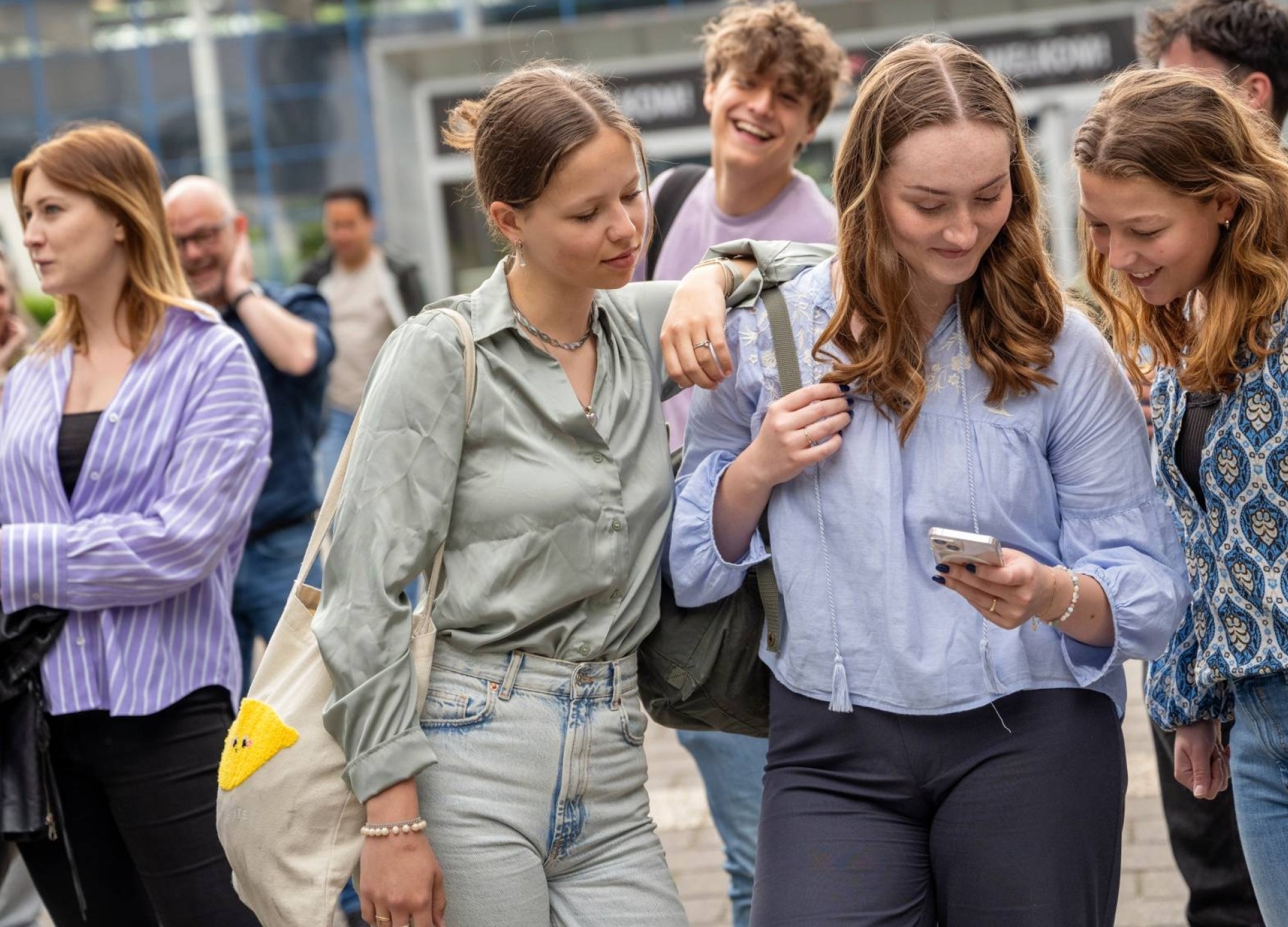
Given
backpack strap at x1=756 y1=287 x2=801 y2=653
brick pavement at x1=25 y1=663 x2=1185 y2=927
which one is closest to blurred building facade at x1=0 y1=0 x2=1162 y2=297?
brick pavement at x1=25 y1=663 x2=1185 y2=927

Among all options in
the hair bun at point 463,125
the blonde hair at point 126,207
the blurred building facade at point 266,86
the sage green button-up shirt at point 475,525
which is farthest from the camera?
the blurred building facade at point 266,86

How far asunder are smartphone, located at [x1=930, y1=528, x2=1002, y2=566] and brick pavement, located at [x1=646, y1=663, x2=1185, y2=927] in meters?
2.26

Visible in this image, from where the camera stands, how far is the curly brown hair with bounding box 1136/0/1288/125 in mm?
3965

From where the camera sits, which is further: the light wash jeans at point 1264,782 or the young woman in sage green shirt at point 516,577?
the light wash jeans at point 1264,782

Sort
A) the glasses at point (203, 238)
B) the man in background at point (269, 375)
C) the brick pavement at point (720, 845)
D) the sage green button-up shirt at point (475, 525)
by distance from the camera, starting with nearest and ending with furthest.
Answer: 1. the sage green button-up shirt at point (475, 525)
2. the brick pavement at point (720, 845)
3. the man in background at point (269, 375)
4. the glasses at point (203, 238)

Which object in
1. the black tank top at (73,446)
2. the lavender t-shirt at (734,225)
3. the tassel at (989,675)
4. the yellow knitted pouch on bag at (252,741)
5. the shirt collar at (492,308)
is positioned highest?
the shirt collar at (492,308)

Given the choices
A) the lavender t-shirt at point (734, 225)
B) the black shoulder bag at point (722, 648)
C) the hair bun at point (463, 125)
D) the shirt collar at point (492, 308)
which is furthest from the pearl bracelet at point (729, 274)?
the lavender t-shirt at point (734, 225)

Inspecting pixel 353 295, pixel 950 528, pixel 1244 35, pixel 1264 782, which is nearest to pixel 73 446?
pixel 950 528

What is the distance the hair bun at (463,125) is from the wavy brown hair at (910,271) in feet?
2.13

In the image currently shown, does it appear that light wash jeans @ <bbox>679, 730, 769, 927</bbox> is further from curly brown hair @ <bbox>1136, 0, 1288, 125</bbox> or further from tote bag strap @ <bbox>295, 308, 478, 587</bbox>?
curly brown hair @ <bbox>1136, 0, 1288, 125</bbox>

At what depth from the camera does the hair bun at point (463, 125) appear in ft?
9.30

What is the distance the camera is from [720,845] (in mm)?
5379

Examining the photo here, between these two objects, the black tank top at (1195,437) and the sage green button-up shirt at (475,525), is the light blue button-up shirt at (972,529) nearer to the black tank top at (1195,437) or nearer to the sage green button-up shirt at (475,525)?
the black tank top at (1195,437)

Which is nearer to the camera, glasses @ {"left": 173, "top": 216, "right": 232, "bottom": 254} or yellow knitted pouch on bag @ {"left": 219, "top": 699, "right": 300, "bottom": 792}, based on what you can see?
yellow knitted pouch on bag @ {"left": 219, "top": 699, "right": 300, "bottom": 792}
